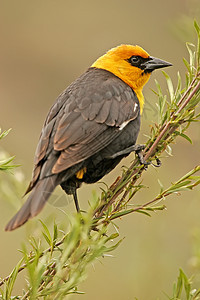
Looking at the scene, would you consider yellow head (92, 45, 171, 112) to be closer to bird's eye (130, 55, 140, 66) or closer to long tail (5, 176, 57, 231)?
bird's eye (130, 55, 140, 66)

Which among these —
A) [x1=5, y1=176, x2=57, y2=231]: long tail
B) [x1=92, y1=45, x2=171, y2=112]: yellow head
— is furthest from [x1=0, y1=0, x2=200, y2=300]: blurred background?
[x1=92, y1=45, x2=171, y2=112]: yellow head

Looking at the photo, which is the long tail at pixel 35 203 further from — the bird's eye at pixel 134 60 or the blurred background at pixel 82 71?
the bird's eye at pixel 134 60

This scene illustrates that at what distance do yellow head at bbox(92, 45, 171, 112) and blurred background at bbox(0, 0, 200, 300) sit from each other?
0.17m

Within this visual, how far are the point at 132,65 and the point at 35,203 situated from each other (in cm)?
194

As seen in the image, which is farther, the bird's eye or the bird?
the bird's eye

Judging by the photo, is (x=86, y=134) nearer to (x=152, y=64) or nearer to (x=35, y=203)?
(x=35, y=203)

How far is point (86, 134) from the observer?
3125 millimetres

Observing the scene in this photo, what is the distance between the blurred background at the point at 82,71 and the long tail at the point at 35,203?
0.06m

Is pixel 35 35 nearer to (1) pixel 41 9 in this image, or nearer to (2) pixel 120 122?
(1) pixel 41 9

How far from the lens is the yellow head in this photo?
404 cm

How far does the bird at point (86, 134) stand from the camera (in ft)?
9.55

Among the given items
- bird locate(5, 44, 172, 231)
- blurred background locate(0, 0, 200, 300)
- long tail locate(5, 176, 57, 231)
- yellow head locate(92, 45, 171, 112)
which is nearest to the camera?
long tail locate(5, 176, 57, 231)

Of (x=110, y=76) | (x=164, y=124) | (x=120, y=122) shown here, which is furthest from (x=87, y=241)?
(x=110, y=76)

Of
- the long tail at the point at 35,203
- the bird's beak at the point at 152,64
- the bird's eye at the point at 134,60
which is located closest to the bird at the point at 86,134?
the long tail at the point at 35,203
